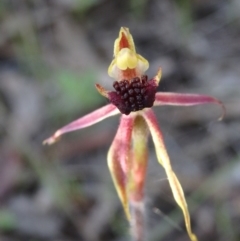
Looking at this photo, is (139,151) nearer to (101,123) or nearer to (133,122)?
(133,122)

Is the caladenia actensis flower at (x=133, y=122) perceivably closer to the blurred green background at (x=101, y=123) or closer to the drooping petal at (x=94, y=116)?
the drooping petal at (x=94, y=116)

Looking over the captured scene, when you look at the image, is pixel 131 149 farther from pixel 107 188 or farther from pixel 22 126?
pixel 22 126

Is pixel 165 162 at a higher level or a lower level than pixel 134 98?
lower

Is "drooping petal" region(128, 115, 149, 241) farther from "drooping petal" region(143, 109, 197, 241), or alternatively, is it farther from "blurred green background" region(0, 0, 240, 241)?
"blurred green background" region(0, 0, 240, 241)

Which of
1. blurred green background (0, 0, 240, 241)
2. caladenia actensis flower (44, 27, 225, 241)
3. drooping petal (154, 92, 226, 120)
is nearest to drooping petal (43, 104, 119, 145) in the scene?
caladenia actensis flower (44, 27, 225, 241)

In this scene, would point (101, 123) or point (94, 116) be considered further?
point (101, 123)

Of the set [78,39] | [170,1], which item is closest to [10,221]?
[78,39]

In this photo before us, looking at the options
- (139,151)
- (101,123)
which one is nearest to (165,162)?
(139,151)
